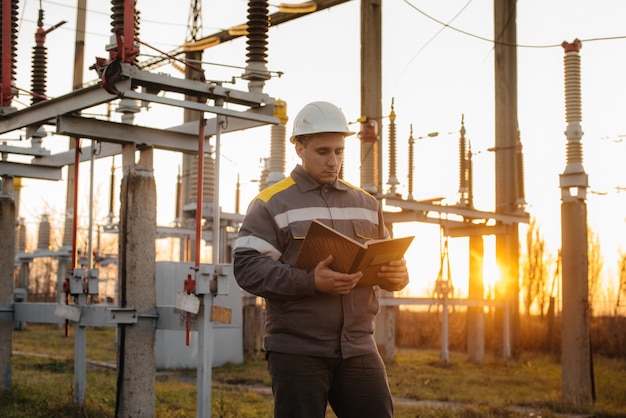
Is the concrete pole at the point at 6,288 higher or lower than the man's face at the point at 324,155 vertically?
lower

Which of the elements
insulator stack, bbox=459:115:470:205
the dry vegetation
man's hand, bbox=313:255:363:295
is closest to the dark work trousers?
man's hand, bbox=313:255:363:295

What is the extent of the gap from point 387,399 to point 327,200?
0.92m

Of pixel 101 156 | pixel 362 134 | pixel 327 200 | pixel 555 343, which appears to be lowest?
pixel 555 343

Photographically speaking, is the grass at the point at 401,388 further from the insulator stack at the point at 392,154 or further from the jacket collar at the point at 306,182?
the jacket collar at the point at 306,182

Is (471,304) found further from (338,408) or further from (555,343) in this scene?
(338,408)

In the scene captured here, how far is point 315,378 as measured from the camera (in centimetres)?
357

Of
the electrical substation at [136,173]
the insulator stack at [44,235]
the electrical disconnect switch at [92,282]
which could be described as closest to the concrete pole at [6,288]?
the electrical substation at [136,173]

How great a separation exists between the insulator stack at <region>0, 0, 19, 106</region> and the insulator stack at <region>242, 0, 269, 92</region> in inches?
105

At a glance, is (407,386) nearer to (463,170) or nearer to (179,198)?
(463,170)

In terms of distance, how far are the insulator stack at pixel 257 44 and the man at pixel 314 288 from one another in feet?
8.27

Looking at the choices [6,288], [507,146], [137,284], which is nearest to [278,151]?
[6,288]

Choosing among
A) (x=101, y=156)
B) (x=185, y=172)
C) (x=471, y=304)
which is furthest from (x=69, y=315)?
(x=185, y=172)

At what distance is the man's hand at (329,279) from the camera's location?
3.46 metres

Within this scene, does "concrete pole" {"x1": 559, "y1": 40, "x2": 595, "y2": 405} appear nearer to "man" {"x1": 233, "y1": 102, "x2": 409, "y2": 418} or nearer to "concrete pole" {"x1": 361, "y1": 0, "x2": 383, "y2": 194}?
"concrete pole" {"x1": 361, "y1": 0, "x2": 383, "y2": 194}
